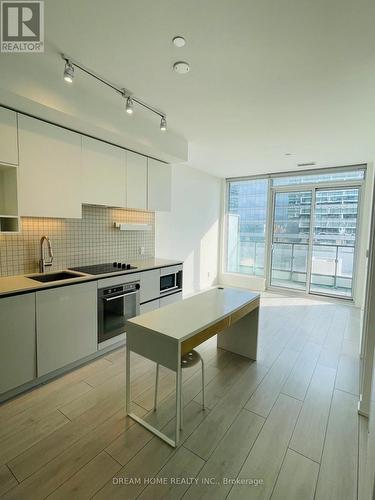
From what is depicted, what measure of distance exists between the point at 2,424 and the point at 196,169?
4.90 meters

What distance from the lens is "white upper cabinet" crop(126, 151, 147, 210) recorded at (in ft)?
10.3

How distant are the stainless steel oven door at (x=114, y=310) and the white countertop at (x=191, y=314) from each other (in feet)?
3.10

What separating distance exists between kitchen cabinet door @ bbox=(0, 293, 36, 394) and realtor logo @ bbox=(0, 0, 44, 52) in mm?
1884

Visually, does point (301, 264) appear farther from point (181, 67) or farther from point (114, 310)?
point (181, 67)

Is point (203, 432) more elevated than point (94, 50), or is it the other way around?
point (94, 50)

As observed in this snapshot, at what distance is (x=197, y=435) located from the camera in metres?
1.74

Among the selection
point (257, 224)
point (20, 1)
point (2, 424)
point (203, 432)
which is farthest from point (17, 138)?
point (257, 224)

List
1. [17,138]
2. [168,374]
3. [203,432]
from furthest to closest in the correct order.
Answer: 1. [168,374]
2. [17,138]
3. [203,432]

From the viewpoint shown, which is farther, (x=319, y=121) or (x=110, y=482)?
(x=319, y=121)

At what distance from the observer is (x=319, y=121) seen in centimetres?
285

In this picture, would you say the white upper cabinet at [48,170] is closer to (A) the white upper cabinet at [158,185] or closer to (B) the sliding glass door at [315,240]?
(A) the white upper cabinet at [158,185]

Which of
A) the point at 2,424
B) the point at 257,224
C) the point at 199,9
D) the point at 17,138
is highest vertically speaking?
the point at 199,9

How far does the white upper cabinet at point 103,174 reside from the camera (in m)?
2.65

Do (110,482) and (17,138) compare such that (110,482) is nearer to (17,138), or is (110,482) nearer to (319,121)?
(17,138)
